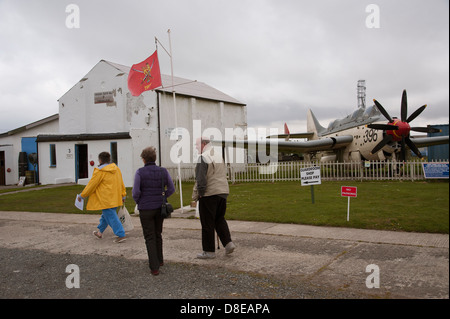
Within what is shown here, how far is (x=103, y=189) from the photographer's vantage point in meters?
7.27

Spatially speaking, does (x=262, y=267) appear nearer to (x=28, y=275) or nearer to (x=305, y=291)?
(x=305, y=291)

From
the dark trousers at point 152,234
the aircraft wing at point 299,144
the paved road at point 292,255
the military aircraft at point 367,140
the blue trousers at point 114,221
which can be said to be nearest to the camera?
the paved road at point 292,255

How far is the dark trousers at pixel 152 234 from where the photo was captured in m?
5.19

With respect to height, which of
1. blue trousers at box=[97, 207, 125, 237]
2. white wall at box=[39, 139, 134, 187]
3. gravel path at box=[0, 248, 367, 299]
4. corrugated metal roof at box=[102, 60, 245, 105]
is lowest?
gravel path at box=[0, 248, 367, 299]

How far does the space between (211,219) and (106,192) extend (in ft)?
8.91

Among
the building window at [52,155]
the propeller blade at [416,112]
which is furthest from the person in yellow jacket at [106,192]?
the building window at [52,155]

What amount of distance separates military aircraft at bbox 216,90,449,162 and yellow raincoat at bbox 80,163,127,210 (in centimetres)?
1314

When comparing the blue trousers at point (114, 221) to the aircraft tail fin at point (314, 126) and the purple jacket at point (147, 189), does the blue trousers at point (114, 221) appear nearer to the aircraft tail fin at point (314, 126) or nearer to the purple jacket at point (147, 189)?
the purple jacket at point (147, 189)

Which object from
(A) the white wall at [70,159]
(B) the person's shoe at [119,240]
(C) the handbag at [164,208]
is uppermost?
(A) the white wall at [70,159]

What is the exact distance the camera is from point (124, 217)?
7.96 meters

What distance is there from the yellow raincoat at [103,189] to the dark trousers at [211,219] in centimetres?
244

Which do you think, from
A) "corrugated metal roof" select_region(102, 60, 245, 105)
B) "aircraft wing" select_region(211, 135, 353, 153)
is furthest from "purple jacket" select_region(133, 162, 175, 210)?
"corrugated metal roof" select_region(102, 60, 245, 105)

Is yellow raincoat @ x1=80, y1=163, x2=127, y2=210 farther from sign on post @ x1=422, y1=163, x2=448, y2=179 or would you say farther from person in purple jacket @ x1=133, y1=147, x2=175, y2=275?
sign on post @ x1=422, y1=163, x2=448, y2=179

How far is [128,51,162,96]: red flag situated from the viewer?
10781 mm
